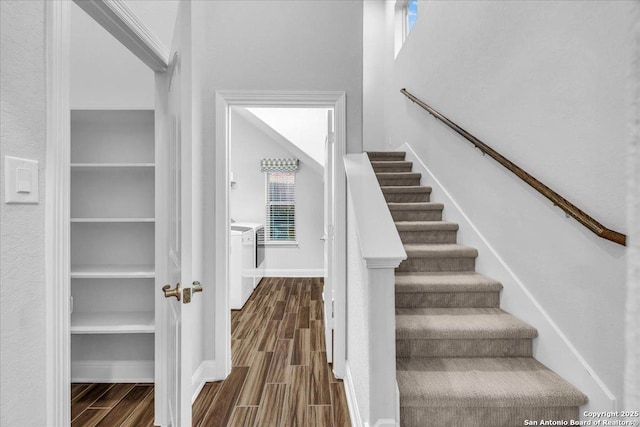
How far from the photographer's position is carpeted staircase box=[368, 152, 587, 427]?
4.91 ft

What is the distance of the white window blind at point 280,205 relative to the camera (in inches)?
239

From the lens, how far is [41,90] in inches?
39.9

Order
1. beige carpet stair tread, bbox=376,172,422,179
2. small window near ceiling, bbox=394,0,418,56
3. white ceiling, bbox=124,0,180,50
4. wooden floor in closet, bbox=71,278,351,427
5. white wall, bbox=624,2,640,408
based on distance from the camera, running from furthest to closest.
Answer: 1. small window near ceiling, bbox=394,0,418,56
2. beige carpet stair tread, bbox=376,172,422,179
3. wooden floor in closet, bbox=71,278,351,427
4. white ceiling, bbox=124,0,180,50
5. white wall, bbox=624,2,640,408

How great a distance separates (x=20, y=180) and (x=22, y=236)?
0.15 m

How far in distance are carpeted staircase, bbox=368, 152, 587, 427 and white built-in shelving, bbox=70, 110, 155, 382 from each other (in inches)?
71.1

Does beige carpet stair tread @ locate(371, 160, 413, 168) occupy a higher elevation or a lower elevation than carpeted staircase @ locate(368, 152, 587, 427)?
higher

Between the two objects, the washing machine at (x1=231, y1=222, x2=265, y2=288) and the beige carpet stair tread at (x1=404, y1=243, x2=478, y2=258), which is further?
the washing machine at (x1=231, y1=222, x2=265, y2=288)

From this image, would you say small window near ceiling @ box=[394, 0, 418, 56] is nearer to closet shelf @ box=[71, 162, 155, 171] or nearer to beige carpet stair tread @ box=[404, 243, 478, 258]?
beige carpet stair tread @ box=[404, 243, 478, 258]

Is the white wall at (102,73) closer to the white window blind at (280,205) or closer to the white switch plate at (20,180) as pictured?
the white switch plate at (20,180)

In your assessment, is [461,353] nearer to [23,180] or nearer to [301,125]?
[23,180]

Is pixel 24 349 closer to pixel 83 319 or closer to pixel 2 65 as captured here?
pixel 2 65

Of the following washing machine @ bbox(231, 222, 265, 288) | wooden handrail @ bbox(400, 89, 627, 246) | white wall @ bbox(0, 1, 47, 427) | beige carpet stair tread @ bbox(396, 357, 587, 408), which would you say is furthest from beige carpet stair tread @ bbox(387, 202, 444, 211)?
white wall @ bbox(0, 1, 47, 427)

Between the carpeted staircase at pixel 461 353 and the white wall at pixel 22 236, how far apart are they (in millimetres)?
1304

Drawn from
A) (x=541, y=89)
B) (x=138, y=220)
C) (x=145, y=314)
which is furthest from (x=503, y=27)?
(x=145, y=314)
